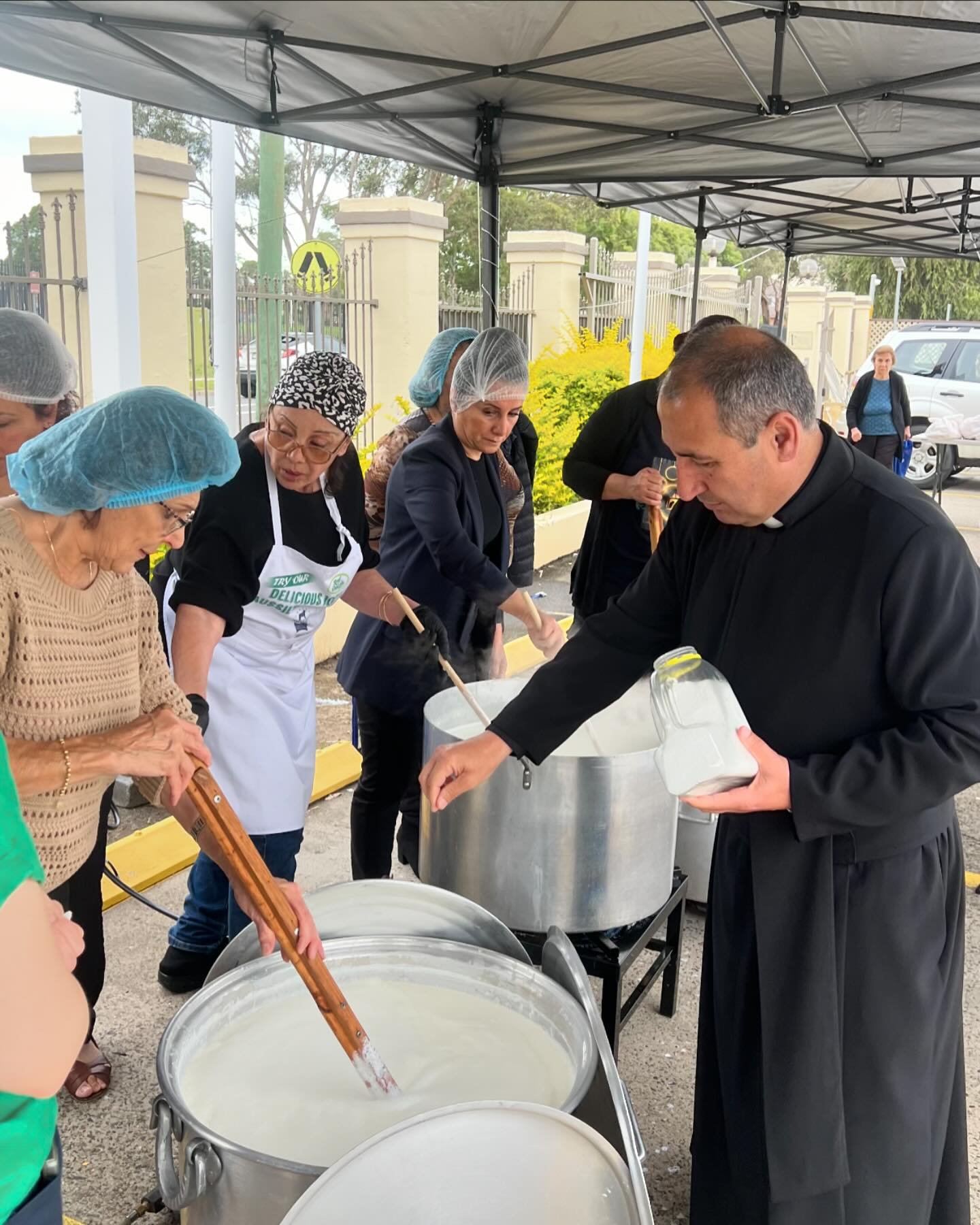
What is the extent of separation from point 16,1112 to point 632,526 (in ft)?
10.8

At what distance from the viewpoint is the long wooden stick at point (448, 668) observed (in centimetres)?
246

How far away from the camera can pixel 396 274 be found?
849 centimetres

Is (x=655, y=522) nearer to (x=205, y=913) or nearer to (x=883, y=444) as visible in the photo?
(x=205, y=913)

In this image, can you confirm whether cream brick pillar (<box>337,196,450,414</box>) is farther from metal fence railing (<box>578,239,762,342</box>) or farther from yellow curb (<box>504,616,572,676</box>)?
metal fence railing (<box>578,239,762,342</box>)

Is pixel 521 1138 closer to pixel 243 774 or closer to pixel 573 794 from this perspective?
pixel 573 794

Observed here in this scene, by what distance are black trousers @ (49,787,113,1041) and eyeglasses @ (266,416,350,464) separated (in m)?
0.84

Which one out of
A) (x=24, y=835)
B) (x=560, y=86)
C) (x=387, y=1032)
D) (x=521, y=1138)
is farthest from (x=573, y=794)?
(x=560, y=86)

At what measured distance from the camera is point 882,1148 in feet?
5.43

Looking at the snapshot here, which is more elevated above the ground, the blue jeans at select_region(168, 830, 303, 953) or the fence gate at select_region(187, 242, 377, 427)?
the fence gate at select_region(187, 242, 377, 427)

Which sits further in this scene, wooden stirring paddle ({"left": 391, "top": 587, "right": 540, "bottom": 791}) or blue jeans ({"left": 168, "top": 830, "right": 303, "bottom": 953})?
blue jeans ({"left": 168, "top": 830, "right": 303, "bottom": 953})

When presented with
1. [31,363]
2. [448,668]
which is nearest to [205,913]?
[448,668]

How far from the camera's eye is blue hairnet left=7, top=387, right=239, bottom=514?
5.30 ft

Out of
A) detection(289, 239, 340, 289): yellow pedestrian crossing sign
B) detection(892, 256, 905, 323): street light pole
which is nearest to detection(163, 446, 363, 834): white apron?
detection(289, 239, 340, 289): yellow pedestrian crossing sign

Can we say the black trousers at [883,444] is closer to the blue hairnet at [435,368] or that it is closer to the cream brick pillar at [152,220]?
the cream brick pillar at [152,220]
